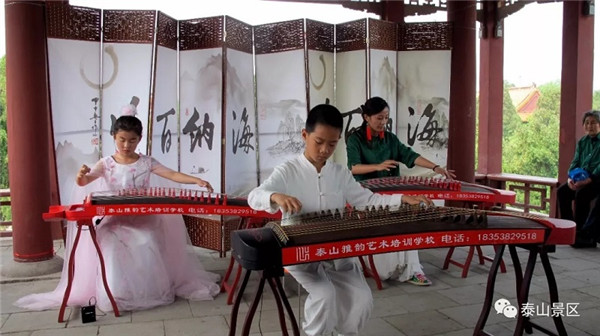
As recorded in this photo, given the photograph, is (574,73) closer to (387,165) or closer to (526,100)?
(387,165)

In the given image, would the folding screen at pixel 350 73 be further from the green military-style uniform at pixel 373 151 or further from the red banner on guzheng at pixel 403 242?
the red banner on guzheng at pixel 403 242

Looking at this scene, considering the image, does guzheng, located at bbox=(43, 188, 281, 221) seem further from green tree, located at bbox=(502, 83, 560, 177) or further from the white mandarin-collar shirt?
green tree, located at bbox=(502, 83, 560, 177)

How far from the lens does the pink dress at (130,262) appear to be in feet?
10.7

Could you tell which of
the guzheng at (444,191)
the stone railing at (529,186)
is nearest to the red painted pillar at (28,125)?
the guzheng at (444,191)

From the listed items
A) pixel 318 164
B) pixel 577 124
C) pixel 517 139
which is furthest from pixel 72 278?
pixel 517 139

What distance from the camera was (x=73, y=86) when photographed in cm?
414

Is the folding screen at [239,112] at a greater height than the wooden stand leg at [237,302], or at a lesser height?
greater

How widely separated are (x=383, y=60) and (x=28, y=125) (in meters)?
3.23

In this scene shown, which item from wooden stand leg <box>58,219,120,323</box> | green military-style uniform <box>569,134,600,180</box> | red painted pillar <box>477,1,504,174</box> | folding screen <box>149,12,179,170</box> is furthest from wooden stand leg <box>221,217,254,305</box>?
red painted pillar <box>477,1,504,174</box>

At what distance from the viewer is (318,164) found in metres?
2.35

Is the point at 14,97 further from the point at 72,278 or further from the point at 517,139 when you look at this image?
the point at 517,139

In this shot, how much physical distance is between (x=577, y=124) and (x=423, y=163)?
8.86 ft

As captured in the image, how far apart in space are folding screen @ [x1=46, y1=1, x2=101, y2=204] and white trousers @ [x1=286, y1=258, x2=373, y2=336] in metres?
2.68

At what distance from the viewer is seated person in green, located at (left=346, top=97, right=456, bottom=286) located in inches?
142
